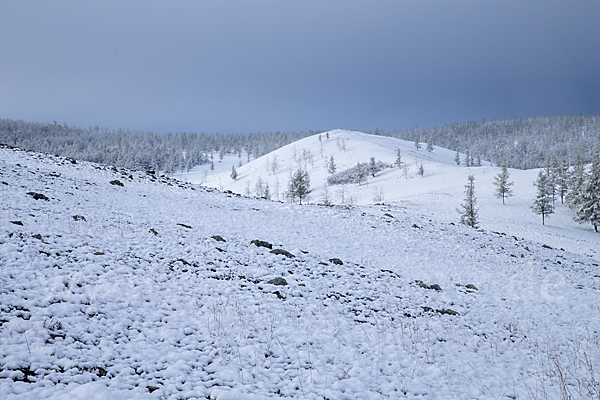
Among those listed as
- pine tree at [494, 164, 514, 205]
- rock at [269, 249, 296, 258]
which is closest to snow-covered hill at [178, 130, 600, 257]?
pine tree at [494, 164, 514, 205]

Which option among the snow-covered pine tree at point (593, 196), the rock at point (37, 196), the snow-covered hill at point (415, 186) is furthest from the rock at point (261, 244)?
the snow-covered pine tree at point (593, 196)

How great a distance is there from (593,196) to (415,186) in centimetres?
4015

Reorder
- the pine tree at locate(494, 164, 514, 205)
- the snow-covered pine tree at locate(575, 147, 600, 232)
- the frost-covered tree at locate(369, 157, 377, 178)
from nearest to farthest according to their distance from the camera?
1. the snow-covered pine tree at locate(575, 147, 600, 232)
2. the pine tree at locate(494, 164, 514, 205)
3. the frost-covered tree at locate(369, 157, 377, 178)

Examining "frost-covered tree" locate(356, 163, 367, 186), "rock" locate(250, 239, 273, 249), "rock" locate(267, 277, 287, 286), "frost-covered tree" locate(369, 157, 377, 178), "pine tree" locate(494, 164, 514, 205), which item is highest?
"frost-covered tree" locate(369, 157, 377, 178)

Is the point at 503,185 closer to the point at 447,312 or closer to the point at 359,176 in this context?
the point at 359,176

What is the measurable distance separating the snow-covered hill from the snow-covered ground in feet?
86.6

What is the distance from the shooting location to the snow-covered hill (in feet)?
135

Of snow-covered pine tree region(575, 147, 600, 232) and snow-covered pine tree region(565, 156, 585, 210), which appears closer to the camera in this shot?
snow-covered pine tree region(575, 147, 600, 232)

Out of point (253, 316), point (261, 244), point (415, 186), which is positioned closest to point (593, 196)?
point (415, 186)

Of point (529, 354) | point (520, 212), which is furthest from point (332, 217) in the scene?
point (520, 212)

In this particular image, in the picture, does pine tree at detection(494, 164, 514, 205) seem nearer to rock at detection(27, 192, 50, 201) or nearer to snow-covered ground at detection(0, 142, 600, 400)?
snow-covered ground at detection(0, 142, 600, 400)

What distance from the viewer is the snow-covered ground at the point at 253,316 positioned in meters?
4.82

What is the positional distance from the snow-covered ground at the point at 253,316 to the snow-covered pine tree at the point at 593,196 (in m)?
39.6

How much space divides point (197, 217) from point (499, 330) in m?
15.1
